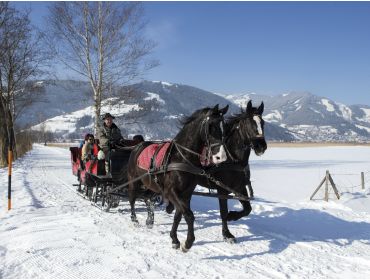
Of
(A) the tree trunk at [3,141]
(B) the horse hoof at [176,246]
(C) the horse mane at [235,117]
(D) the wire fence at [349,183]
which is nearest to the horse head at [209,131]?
(C) the horse mane at [235,117]

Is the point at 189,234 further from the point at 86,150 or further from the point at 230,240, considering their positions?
the point at 86,150

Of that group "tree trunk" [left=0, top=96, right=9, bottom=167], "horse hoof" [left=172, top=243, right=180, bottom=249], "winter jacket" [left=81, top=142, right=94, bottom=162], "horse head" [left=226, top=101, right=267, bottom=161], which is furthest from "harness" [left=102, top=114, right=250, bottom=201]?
"tree trunk" [left=0, top=96, right=9, bottom=167]

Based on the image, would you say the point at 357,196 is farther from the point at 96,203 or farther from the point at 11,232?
the point at 11,232

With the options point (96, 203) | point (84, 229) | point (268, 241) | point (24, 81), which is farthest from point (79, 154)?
point (24, 81)

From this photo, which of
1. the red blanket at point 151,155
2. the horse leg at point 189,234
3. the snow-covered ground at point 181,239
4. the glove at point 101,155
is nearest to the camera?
the snow-covered ground at point 181,239

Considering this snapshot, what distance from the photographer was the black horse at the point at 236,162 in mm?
7506

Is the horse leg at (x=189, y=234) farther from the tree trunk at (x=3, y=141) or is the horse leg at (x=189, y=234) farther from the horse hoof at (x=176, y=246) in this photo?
the tree trunk at (x=3, y=141)

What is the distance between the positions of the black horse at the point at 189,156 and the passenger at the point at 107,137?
324cm

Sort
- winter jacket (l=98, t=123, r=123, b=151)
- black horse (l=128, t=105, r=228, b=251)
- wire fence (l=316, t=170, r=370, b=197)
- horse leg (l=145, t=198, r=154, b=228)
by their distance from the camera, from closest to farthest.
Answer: black horse (l=128, t=105, r=228, b=251), horse leg (l=145, t=198, r=154, b=228), winter jacket (l=98, t=123, r=123, b=151), wire fence (l=316, t=170, r=370, b=197)

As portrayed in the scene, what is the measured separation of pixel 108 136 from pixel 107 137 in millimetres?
38

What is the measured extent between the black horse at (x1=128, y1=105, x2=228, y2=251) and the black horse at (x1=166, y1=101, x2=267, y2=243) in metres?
0.68

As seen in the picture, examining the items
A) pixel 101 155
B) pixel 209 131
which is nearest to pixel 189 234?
pixel 209 131

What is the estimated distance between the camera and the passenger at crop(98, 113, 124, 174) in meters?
10.5

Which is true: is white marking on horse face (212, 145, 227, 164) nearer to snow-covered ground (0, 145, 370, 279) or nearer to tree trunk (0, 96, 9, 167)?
snow-covered ground (0, 145, 370, 279)
